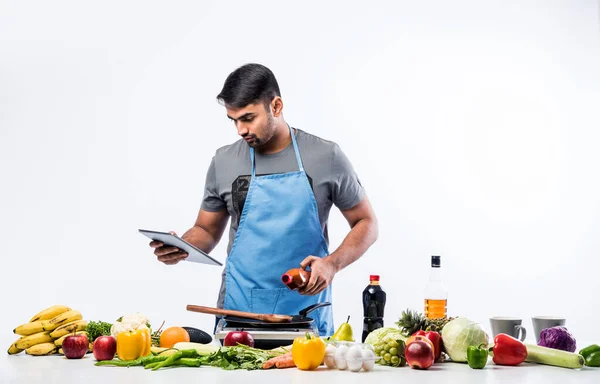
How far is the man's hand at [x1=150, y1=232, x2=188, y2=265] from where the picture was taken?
3.02 m

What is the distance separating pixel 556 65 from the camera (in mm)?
6023

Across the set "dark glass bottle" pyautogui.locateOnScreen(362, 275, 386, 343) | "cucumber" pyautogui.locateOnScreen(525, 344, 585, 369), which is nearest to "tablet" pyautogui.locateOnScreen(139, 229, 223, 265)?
"dark glass bottle" pyautogui.locateOnScreen(362, 275, 386, 343)

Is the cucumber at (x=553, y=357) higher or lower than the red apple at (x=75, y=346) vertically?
higher

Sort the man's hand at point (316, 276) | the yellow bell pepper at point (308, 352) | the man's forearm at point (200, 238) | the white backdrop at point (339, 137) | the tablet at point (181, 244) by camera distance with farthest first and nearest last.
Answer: the white backdrop at point (339, 137) < the man's forearm at point (200, 238) < the man's hand at point (316, 276) < the tablet at point (181, 244) < the yellow bell pepper at point (308, 352)

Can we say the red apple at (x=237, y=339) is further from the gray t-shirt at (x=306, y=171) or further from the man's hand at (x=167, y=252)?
the gray t-shirt at (x=306, y=171)

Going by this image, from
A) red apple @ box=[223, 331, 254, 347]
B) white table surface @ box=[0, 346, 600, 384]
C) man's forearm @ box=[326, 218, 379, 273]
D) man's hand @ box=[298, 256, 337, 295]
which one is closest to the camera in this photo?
white table surface @ box=[0, 346, 600, 384]

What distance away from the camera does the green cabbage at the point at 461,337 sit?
2387 mm

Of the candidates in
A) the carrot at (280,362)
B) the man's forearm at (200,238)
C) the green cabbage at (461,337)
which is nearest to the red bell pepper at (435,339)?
the green cabbage at (461,337)

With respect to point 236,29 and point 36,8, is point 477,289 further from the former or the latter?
point 36,8

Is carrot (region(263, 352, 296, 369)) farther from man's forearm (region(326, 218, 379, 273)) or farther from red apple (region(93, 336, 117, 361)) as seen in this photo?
man's forearm (region(326, 218, 379, 273))

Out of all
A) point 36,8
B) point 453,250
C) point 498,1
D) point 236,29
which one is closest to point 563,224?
point 453,250

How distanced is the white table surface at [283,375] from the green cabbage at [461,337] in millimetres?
43

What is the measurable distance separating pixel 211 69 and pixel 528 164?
101 inches

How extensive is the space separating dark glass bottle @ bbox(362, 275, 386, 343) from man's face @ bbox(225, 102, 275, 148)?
88 cm
